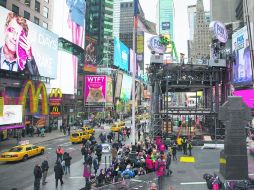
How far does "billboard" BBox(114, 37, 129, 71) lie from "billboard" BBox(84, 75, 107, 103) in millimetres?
32065

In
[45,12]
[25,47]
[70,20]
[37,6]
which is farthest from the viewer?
[70,20]

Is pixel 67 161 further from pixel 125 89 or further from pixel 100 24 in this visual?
pixel 100 24

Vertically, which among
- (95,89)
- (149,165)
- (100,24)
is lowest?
(149,165)

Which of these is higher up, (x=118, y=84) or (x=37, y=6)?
(x=37, y=6)

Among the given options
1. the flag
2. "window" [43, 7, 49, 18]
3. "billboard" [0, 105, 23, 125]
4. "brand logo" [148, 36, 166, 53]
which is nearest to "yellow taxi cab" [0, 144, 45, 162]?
"billboard" [0, 105, 23, 125]

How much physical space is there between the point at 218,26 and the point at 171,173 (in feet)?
72.2

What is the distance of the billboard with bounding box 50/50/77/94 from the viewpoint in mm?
67062

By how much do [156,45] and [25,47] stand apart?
20.1m

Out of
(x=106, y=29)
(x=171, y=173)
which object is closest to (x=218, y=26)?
(x=171, y=173)

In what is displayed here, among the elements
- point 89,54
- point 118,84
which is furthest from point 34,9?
point 118,84

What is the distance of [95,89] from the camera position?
82625mm

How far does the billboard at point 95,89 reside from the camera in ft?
269

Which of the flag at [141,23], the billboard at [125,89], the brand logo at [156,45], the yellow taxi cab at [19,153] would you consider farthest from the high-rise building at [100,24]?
the flag at [141,23]

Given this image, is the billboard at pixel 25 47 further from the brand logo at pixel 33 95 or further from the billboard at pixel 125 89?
the billboard at pixel 125 89
